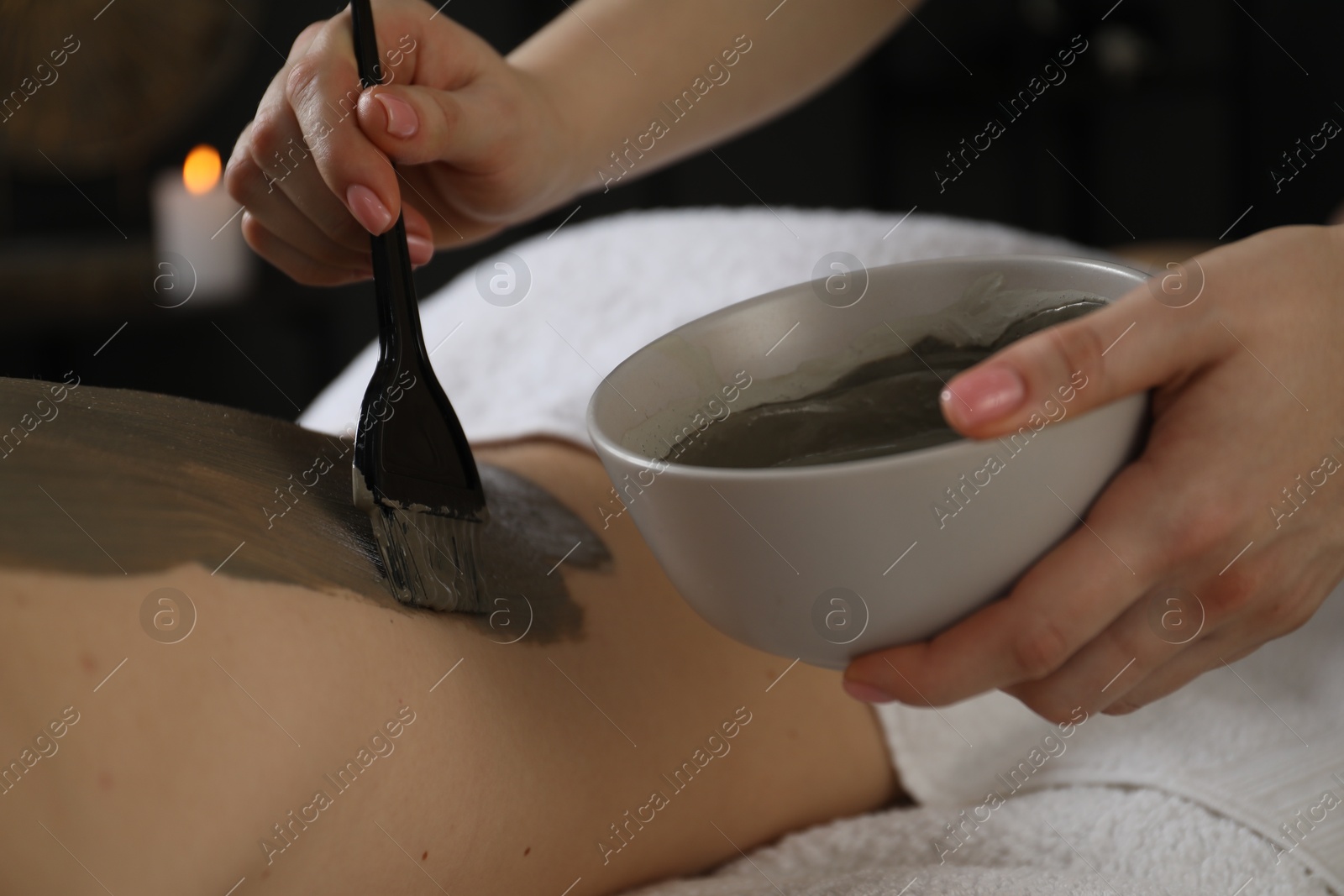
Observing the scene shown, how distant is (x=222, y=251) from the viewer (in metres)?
1.99

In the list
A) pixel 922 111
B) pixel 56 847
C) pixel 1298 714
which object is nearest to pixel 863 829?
pixel 1298 714

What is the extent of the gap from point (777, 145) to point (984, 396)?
216 centimetres

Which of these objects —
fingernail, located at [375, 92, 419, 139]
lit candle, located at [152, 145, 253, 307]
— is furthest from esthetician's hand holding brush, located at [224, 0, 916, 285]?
lit candle, located at [152, 145, 253, 307]

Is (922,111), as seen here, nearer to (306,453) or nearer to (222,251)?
(222,251)

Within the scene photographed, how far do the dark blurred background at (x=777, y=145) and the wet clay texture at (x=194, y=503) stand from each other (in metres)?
1.69

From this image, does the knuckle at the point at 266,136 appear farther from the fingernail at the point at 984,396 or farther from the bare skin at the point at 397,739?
the fingernail at the point at 984,396

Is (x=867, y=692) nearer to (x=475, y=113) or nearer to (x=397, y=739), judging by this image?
(x=397, y=739)

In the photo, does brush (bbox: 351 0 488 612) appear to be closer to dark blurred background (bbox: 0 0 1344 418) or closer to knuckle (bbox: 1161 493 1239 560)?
knuckle (bbox: 1161 493 1239 560)

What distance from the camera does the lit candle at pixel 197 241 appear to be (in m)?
1.80

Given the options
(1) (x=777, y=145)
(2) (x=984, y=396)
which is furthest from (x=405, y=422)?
(1) (x=777, y=145)

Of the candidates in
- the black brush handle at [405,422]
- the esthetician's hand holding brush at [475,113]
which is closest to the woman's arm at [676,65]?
the esthetician's hand holding brush at [475,113]

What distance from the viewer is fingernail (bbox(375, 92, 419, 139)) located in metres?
0.45

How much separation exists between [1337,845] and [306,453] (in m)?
0.46

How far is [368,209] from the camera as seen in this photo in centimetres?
44
